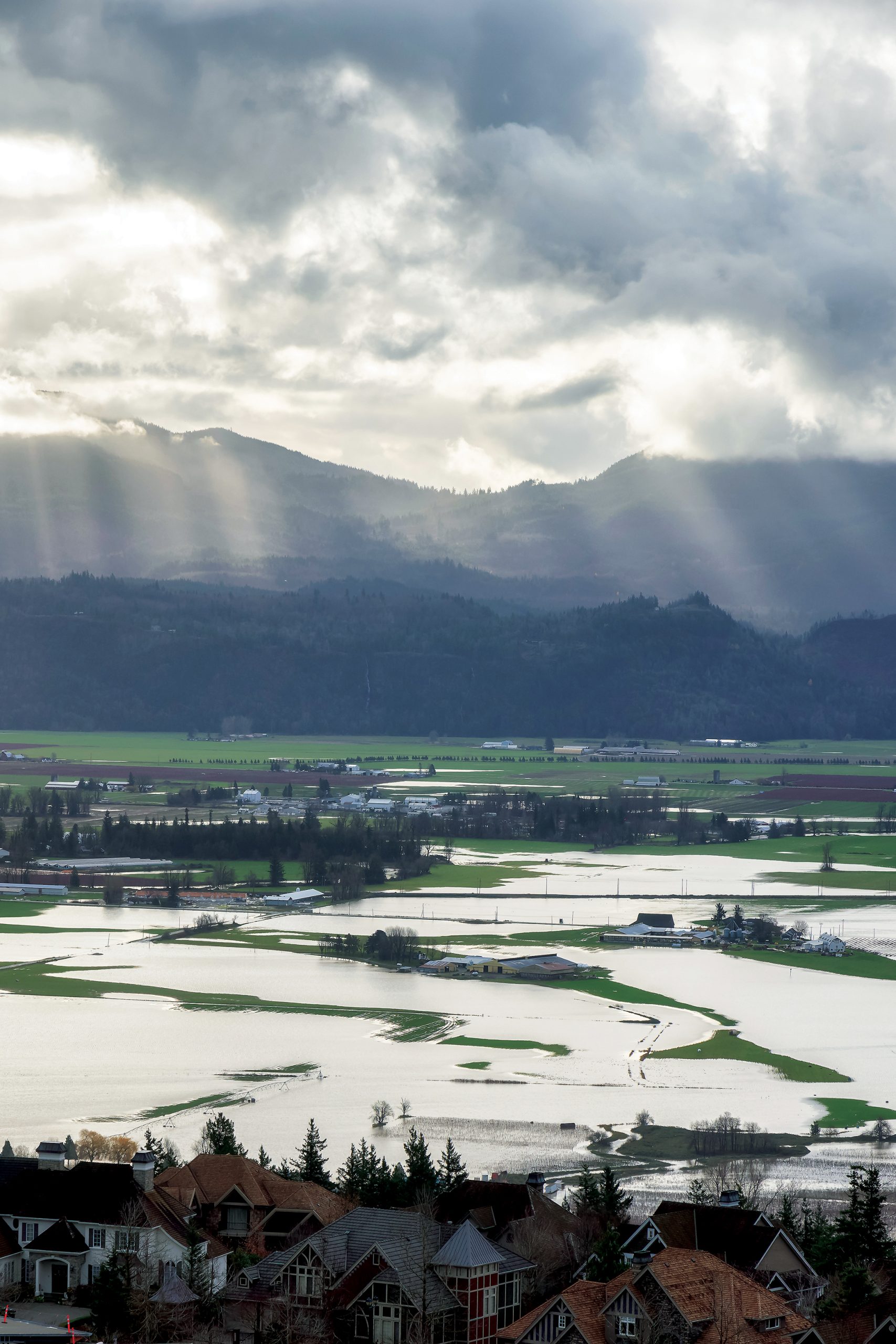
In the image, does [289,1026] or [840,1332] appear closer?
[840,1332]

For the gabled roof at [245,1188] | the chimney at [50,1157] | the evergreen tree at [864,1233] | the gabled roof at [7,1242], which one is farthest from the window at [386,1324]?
the evergreen tree at [864,1233]

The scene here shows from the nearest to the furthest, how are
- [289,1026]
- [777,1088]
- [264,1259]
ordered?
[264,1259] → [777,1088] → [289,1026]

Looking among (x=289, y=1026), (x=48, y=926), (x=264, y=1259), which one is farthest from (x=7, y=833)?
(x=264, y=1259)

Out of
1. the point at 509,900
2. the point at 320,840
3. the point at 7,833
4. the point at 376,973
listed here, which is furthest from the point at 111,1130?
the point at 7,833

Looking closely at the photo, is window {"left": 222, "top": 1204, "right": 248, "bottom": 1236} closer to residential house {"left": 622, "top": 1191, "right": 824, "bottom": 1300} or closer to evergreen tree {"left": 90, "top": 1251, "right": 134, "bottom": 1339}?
evergreen tree {"left": 90, "top": 1251, "right": 134, "bottom": 1339}

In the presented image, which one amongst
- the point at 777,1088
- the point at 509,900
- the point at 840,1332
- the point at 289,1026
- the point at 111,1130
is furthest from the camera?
the point at 509,900

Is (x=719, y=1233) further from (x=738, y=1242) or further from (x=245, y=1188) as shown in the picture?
(x=245, y=1188)

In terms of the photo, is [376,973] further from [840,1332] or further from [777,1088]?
[840,1332]

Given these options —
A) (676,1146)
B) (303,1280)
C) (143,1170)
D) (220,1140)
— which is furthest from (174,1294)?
(676,1146)
